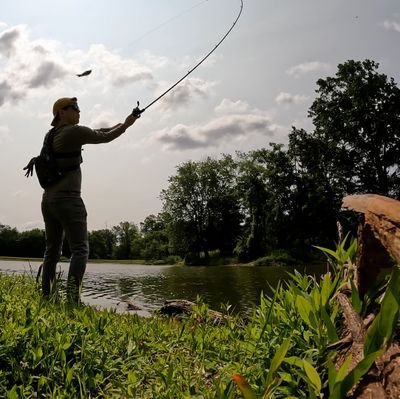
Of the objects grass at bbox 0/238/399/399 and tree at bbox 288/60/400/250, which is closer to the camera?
grass at bbox 0/238/399/399

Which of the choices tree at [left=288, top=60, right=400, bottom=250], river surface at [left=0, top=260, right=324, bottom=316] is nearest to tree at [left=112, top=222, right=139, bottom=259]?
tree at [left=288, top=60, right=400, bottom=250]

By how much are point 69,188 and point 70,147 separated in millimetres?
466

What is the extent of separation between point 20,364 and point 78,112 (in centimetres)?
359

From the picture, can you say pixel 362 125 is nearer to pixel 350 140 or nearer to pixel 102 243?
pixel 350 140

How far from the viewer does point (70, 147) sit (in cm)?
508

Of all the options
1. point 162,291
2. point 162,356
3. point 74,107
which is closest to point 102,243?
point 162,291

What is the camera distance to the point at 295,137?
48156mm

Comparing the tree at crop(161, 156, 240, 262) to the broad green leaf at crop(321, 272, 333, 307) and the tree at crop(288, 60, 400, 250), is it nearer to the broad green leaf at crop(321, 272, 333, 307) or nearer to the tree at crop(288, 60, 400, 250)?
the tree at crop(288, 60, 400, 250)

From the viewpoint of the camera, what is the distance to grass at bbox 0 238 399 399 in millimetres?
1893

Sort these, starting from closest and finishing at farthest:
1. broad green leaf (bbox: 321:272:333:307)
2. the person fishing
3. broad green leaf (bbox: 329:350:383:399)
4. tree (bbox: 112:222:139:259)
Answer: broad green leaf (bbox: 329:350:383:399)
broad green leaf (bbox: 321:272:333:307)
the person fishing
tree (bbox: 112:222:139:259)

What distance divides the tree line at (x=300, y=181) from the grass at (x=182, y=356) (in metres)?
26.0

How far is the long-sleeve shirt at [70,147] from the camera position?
198 inches

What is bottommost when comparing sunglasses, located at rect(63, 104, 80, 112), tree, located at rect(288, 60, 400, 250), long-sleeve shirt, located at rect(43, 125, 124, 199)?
long-sleeve shirt, located at rect(43, 125, 124, 199)

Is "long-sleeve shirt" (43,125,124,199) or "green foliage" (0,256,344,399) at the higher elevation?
"long-sleeve shirt" (43,125,124,199)
